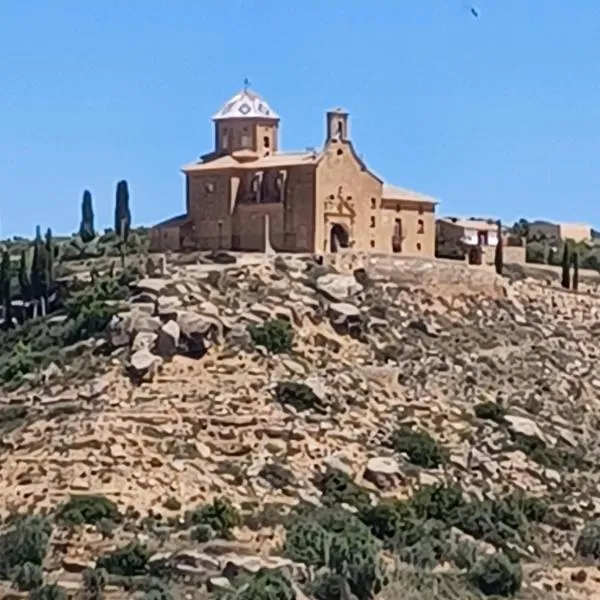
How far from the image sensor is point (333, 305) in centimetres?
7944

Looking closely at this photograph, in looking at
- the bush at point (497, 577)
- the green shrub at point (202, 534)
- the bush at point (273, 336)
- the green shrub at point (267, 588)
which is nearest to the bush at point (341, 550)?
the green shrub at point (267, 588)

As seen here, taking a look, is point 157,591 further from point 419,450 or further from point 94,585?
point 419,450

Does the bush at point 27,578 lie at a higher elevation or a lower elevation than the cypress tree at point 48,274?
lower

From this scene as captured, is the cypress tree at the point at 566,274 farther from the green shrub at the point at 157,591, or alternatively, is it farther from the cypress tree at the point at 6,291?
the green shrub at the point at 157,591

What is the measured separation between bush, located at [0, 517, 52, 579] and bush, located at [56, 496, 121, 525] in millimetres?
687

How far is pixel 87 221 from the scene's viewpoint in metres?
105

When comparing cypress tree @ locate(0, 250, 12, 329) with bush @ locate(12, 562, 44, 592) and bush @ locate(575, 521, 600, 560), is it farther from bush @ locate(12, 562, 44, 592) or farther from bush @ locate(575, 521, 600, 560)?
bush @ locate(575, 521, 600, 560)

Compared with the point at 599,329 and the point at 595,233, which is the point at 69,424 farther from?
the point at 595,233

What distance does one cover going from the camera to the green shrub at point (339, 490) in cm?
7044

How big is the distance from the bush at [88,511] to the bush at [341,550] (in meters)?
4.15

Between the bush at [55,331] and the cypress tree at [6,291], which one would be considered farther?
the cypress tree at [6,291]

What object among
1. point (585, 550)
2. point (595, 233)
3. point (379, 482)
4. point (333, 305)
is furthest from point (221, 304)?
point (595, 233)

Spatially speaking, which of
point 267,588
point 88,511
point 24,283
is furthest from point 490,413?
point 24,283

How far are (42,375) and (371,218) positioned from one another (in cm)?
1281
